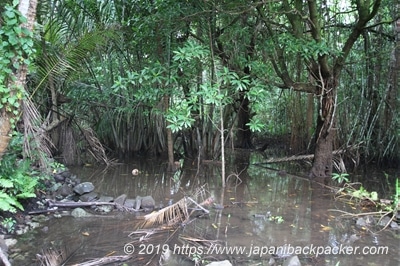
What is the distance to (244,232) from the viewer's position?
3.63 m

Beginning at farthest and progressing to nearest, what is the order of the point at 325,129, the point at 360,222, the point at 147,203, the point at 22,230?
the point at 325,129, the point at 147,203, the point at 360,222, the point at 22,230

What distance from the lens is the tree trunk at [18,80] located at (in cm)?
312

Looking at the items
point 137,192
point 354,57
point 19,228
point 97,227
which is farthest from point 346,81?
point 19,228

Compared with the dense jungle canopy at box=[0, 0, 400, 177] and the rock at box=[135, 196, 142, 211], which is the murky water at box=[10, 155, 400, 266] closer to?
the rock at box=[135, 196, 142, 211]

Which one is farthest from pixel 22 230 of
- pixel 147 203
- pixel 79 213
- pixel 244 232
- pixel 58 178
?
pixel 244 232

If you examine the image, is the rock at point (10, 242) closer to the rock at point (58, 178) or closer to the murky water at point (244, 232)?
the murky water at point (244, 232)

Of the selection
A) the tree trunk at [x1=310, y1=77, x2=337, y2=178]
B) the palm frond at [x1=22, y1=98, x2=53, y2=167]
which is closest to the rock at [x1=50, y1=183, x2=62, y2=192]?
the palm frond at [x1=22, y1=98, x2=53, y2=167]

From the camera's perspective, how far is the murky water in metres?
3.08

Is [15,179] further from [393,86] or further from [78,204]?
[393,86]

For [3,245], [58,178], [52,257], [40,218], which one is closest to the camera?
[52,257]

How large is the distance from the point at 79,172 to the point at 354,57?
574 cm

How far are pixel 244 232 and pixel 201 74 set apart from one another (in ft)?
10.6

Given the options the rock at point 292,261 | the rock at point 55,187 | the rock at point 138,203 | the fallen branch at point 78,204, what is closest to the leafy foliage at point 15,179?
the fallen branch at point 78,204

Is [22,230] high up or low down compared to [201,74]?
down
